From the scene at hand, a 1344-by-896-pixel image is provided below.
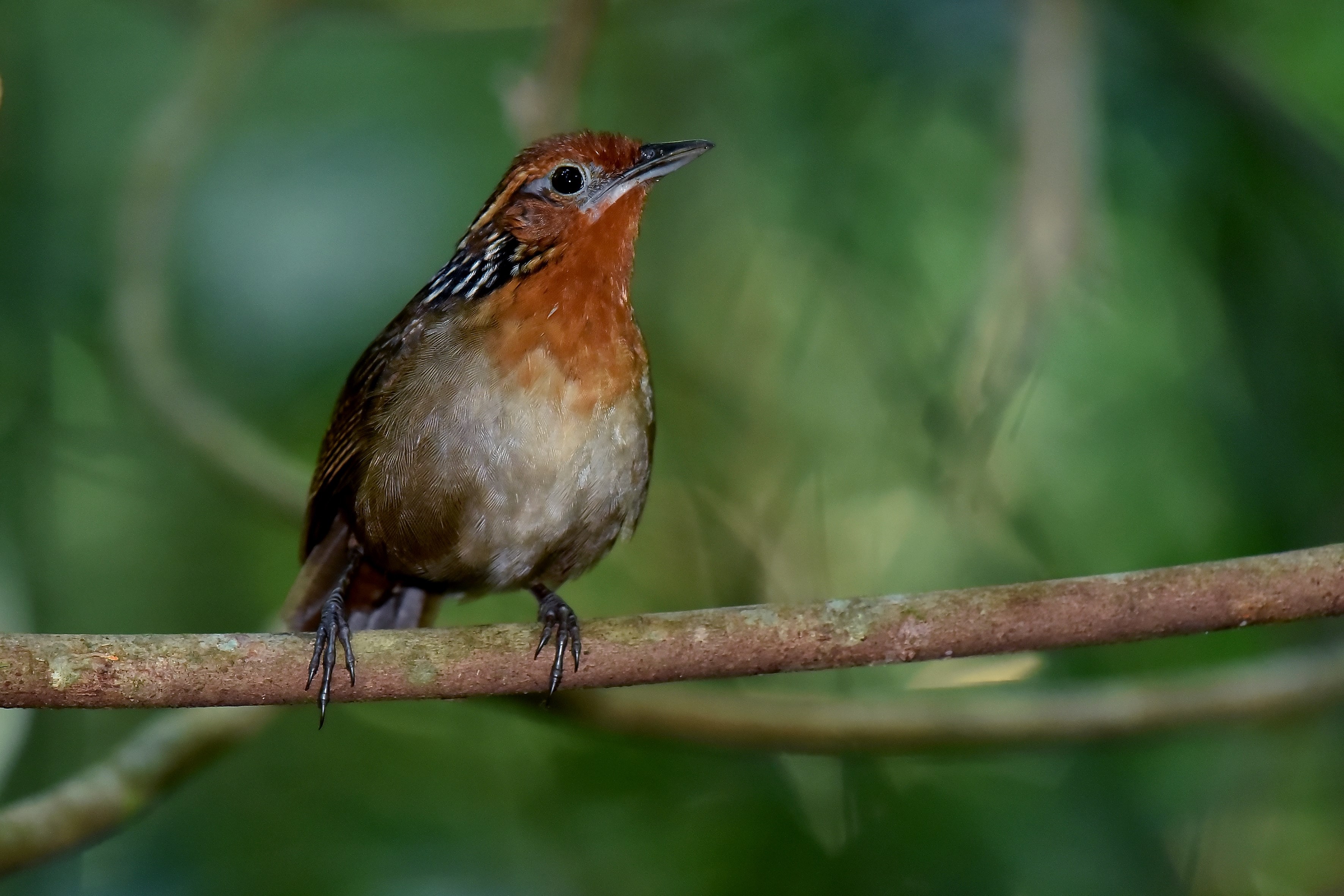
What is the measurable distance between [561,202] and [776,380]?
230cm

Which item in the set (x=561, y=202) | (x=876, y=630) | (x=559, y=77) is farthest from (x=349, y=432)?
(x=876, y=630)

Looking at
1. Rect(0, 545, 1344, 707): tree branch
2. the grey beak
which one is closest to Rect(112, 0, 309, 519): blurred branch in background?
the grey beak

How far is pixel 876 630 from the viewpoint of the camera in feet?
9.49

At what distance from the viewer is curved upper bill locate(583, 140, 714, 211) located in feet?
12.3

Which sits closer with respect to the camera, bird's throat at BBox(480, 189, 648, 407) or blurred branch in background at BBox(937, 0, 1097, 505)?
bird's throat at BBox(480, 189, 648, 407)

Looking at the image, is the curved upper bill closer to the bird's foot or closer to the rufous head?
the rufous head

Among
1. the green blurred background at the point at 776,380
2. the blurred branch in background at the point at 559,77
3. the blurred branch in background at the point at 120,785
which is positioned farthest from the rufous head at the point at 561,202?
the blurred branch in background at the point at 120,785

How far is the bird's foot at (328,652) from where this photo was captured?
2857mm

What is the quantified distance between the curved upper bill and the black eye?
0.19 feet

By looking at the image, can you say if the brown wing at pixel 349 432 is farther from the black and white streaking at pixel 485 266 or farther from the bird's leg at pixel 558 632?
the bird's leg at pixel 558 632

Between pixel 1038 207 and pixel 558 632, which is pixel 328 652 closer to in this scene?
pixel 558 632

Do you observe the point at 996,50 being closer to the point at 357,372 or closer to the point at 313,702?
the point at 357,372

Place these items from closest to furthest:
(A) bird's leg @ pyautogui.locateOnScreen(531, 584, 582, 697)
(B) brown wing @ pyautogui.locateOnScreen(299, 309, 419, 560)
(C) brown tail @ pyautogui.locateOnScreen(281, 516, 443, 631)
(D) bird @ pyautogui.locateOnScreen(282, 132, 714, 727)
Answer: (A) bird's leg @ pyautogui.locateOnScreen(531, 584, 582, 697) → (D) bird @ pyautogui.locateOnScreen(282, 132, 714, 727) → (B) brown wing @ pyautogui.locateOnScreen(299, 309, 419, 560) → (C) brown tail @ pyautogui.locateOnScreen(281, 516, 443, 631)

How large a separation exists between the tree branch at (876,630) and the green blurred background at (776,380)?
4.44 feet
